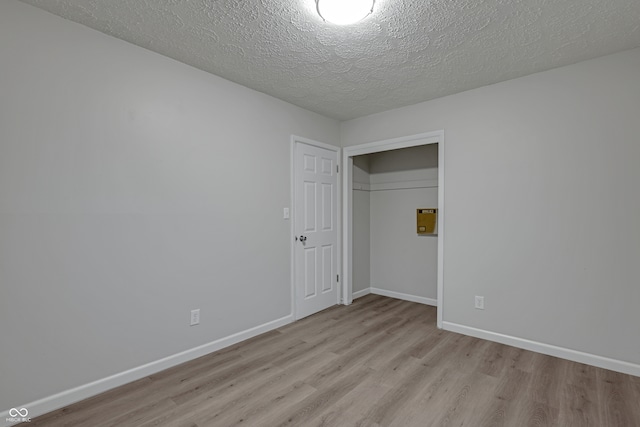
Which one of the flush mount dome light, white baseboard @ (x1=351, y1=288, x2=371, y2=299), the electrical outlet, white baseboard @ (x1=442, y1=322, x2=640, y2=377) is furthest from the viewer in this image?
white baseboard @ (x1=351, y1=288, x2=371, y2=299)

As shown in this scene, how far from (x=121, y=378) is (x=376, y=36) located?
3032 mm

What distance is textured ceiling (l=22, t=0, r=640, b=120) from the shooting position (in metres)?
1.86

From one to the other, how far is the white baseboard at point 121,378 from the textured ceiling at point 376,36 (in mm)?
2424

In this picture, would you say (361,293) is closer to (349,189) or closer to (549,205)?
(349,189)

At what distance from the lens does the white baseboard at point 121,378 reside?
1882 millimetres

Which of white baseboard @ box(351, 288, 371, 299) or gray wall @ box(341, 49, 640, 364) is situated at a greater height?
gray wall @ box(341, 49, 640, 364)

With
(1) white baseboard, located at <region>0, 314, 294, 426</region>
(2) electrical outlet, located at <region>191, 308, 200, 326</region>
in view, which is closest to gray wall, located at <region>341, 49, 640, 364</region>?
(1) white baseboard, located at <region>0, 314, 294, 426</region>

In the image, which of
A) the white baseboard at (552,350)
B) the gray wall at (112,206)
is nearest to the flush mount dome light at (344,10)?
the gray wall at (112,206)

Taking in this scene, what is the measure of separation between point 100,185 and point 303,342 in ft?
7.06

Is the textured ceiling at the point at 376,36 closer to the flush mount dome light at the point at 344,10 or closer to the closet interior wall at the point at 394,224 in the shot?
the flush mount dome light at the point at 344,10

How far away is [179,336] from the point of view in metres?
2.55

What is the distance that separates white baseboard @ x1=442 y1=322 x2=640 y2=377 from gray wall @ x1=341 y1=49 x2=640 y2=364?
43mm

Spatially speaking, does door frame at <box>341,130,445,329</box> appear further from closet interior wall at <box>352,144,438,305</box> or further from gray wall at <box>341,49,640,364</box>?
gray wall at <box>341,49,640,364</box>

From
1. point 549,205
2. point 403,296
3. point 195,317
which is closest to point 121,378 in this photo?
point 195,317
